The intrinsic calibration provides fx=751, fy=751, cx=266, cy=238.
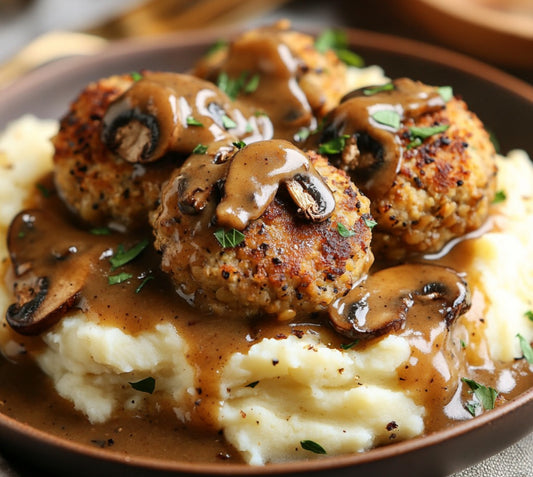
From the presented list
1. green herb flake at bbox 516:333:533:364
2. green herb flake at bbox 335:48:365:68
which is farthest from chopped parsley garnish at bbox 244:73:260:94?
green herb flake at bbox 516:333:533:364

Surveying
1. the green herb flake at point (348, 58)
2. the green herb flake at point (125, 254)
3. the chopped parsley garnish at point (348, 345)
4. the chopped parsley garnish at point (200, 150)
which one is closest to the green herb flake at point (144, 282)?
the green herb flake at point (125, 254)

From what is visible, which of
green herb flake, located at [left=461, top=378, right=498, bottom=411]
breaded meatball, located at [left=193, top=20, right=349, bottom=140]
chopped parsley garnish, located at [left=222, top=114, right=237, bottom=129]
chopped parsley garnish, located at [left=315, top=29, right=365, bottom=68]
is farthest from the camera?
chopped parsley garnish, located at [left=315, top=29, right=365, bottom=68]

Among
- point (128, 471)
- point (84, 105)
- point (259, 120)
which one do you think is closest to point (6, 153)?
point (84, 105)

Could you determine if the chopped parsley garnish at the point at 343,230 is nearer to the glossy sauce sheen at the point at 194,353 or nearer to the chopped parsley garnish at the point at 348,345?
the glossy sauce sheen at the point at 194,353

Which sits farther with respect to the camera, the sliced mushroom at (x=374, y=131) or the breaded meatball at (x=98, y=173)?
the breaded meatball at (x=98, y=173)

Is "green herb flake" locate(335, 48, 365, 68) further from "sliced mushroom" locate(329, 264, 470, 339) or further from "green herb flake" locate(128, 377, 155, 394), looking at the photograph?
"green herb flake" locate(128, 377, 155, 394)
